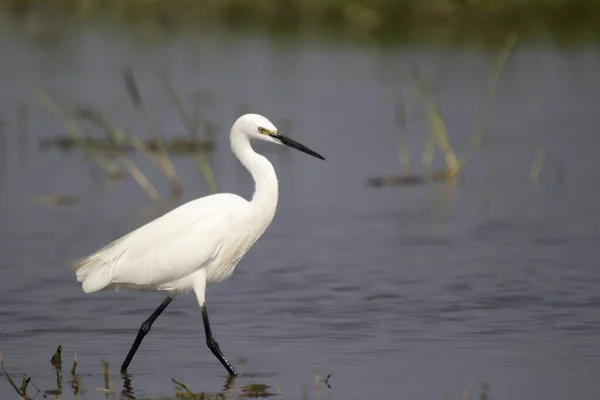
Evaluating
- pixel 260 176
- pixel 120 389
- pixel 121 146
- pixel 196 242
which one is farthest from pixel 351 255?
pixel 121 146

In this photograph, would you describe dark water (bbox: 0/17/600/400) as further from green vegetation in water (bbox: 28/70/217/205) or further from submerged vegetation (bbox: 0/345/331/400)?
green vegetation in water (bbox: 28/70/217/205)

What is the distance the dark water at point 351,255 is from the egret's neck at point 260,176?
93cm

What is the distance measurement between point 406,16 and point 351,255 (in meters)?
19.6

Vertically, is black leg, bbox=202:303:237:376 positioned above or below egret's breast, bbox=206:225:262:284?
below

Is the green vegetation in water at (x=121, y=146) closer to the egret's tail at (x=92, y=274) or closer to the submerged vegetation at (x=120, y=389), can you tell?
the egret's tail at (x=92, y=274)

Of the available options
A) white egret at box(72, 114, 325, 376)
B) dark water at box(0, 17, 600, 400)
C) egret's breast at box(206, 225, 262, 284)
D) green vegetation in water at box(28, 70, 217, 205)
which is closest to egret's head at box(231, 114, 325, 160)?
white egret at box(72, 114, 325, 376)

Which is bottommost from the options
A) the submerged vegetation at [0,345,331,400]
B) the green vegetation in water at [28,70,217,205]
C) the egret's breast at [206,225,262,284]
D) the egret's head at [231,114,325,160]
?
the submerged vegetation at [0,345,331,400]

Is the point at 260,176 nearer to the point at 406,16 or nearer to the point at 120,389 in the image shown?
the point at 120,389

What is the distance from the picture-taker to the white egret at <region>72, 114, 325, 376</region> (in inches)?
278

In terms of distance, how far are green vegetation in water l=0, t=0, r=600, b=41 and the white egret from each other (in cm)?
1989

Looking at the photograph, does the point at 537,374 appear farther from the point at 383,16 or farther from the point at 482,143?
the point at 383,16

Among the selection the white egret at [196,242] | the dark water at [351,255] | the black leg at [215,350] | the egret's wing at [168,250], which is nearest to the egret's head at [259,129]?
the white egret at [196,242]

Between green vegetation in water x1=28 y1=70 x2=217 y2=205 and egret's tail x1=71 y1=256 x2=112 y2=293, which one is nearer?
egret's tail x1=71 y1=256 x2=112 y2=293

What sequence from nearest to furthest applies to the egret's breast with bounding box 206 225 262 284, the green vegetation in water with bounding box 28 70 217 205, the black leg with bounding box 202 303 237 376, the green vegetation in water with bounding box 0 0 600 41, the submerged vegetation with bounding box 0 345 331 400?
1. the submerged vegetation with bounding box 0 345 331 400
2. the black leg with bounding box 202 303 237 376
3. the egret's breast with bounding box 206 225 262 284
4. the green vegetation in water with bounding box 28 70 217 205
5. the green vegetation in water with bounding box 0 0 600 41
